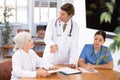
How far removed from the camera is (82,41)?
498 centimetres

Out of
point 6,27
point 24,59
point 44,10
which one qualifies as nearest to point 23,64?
point 24,59

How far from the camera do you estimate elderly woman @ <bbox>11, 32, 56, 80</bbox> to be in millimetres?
2316

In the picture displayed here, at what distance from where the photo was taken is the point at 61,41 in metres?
3.07

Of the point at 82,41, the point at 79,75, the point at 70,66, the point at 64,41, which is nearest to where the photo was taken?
the point at 79,75

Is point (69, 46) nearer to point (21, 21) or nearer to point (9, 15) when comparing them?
point (9, 15)

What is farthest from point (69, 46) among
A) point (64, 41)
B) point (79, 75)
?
point (79, 75)

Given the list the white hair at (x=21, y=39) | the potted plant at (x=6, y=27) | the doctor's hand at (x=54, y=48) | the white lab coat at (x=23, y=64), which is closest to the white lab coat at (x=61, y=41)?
the doctor's hand at (x=54, y=48)

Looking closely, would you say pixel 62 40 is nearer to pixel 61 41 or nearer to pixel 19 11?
pixel 61 41

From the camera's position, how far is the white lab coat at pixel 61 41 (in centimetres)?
305

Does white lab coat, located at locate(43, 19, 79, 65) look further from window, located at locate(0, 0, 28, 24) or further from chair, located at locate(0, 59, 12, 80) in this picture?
window, located at locate(0, 0, 28, 24)

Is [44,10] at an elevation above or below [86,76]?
above

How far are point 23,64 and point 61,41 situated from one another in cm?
80

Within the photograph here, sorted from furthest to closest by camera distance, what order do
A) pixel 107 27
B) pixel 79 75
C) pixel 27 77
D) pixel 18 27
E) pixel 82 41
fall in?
1. pixel 18 27
2. pixel 82 41
3. pixel 107 27
4. pixel 79 75
5. pixel 27 77

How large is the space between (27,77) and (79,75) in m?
0.53
